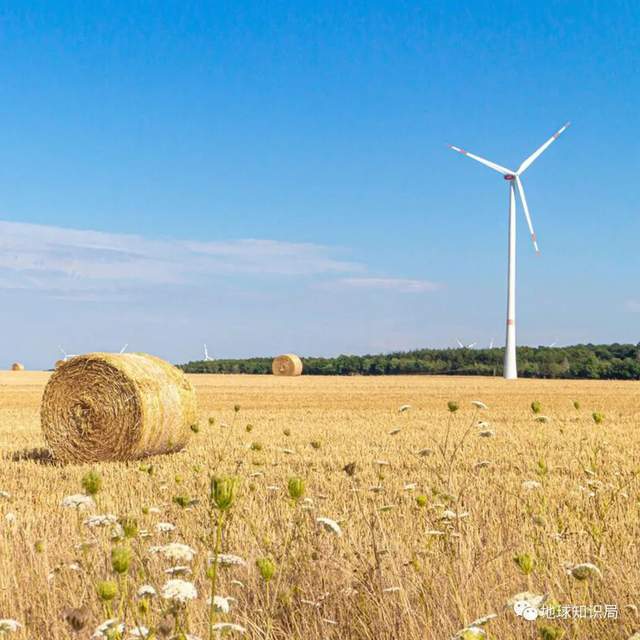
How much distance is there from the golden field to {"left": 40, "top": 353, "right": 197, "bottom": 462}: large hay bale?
564 millimetres

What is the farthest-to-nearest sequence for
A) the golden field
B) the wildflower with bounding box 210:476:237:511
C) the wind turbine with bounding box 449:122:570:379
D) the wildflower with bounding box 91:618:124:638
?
the wind turbine with bounding box 449:122:570:379 < the golden field < the wildflower with bounding box 91:618:124:638 < the wildflower with bounding box 210:476:237:511

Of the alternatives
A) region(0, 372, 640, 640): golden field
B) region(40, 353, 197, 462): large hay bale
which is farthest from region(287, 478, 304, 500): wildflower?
region(40, 353, 197, 462): large hay bale

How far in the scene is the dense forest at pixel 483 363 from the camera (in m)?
67.2

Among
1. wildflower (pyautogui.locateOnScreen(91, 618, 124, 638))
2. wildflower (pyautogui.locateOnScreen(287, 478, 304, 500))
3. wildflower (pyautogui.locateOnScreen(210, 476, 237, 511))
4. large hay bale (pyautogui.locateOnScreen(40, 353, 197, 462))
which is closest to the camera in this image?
wildflower (pyautogui.locateOnScreen(210, 476, 237, 511))

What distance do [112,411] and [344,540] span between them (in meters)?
10.5

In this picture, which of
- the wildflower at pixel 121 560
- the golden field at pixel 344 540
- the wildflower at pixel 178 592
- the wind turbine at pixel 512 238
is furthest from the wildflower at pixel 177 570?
the wind turbine at pixel 512 238

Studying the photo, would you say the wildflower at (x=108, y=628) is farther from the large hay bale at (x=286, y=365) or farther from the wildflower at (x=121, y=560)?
the large hay bale at (x=286, y=365)

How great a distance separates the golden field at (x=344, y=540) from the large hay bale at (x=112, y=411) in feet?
1.85

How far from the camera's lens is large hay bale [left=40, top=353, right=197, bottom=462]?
15516mm

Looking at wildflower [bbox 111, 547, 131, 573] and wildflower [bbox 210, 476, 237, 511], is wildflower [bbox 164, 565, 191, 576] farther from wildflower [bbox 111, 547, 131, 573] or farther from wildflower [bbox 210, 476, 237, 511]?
wildflower [bbox 210, 476, 237, 511]

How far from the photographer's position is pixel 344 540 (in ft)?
20.0

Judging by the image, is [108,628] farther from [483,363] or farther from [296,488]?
[483,363]

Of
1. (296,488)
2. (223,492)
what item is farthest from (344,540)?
(223,492)

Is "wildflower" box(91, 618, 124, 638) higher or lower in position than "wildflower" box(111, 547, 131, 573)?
lower
